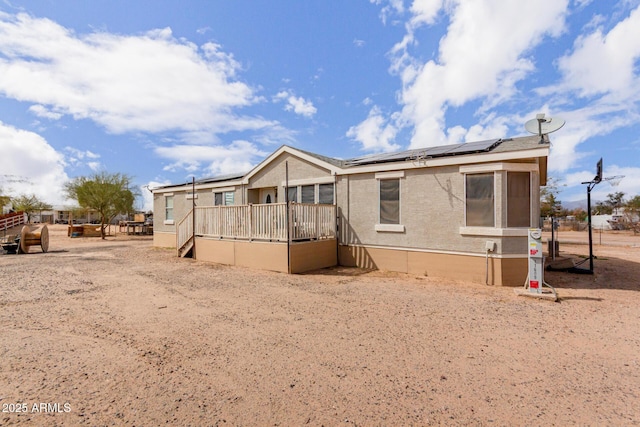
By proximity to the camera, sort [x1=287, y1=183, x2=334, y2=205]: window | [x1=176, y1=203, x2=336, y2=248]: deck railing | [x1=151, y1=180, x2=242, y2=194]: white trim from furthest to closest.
A: [x1=151, y1=180, x2=242, y2=194]: white trim → [x1=287, y1=183, x2=334, y2=205]: window → [x1=176, y1=203, x2=336, y2=248]: deck railing

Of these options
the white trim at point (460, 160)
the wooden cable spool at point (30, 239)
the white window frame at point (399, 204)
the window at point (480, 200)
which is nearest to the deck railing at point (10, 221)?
the wooden cable spool at point (30, 239)

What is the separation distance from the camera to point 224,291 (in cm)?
709

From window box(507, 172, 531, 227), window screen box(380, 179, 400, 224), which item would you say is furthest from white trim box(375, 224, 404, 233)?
window box(507, 172, 531, 227)

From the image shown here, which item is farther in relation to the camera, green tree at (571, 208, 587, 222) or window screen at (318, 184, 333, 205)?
green tree at (571, 208, 587, 222)

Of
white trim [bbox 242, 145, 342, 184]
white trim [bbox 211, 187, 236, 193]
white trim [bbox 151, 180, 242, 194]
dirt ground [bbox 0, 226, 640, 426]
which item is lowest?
dirt ground [bbox 0, 226, 640, 426]

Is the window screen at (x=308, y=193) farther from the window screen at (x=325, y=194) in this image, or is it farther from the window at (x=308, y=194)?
the window screen at (x=325, y=194)

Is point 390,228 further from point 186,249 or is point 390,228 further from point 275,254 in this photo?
point 186,249

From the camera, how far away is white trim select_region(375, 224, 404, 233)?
30.6 feet

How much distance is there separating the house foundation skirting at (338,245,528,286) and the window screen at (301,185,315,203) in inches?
86.6

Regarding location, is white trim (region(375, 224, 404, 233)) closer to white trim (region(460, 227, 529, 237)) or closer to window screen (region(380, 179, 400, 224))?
window screen (region(380, 179, 400, 224))

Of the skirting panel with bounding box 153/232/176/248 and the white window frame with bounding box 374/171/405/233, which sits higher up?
the white window frame with bounding box 374/171/405/233

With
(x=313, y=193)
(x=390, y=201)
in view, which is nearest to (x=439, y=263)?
(x=390, y=201)

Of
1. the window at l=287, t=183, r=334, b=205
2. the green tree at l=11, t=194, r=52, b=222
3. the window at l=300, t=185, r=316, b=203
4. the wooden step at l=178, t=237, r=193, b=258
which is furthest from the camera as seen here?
Answer: the green tree at l=11, t=194, r=52, b=222

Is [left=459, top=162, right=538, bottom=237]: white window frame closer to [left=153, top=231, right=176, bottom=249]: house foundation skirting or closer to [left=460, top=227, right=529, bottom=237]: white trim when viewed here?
[left=460, top=227, right=529, bottom=237]: white trim
